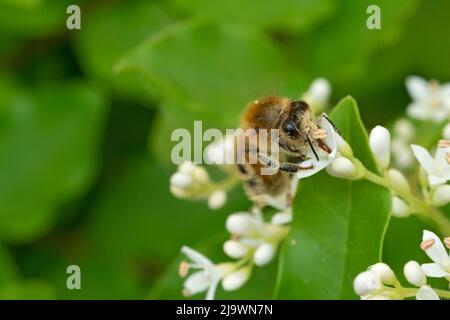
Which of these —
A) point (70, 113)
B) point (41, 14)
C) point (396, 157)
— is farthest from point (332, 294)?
point (41, 14)

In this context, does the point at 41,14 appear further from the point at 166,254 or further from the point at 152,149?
the point at 166,254

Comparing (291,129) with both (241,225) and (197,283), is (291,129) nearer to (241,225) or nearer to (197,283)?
(241,225)

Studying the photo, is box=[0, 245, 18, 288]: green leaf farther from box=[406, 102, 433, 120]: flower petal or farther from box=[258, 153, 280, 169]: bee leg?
box=[406, 102, 433, 120]: flower petal

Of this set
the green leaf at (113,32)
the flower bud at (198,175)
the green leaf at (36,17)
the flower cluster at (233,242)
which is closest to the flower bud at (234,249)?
the flower cluster at (233,242)

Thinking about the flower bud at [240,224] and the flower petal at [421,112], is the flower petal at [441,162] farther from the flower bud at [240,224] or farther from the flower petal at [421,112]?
the flower petal at [421,112]

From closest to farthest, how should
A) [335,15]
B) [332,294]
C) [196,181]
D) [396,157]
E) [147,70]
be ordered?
[332,294] < [196,181] < [147,70] < [396,157] < [335,15]

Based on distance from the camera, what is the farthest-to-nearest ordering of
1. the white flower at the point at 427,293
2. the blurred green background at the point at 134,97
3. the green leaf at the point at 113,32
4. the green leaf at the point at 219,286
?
1. the green leaf at the point at 113,32
2. the blurred green background at the point at 134,97
3. the green leaf at the point at 219,286
4. the white flower at the point at 427,293

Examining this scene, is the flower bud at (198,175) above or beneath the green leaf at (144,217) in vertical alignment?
beneath

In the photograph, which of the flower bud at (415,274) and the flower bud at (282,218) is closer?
the flower bud at (415,274)
